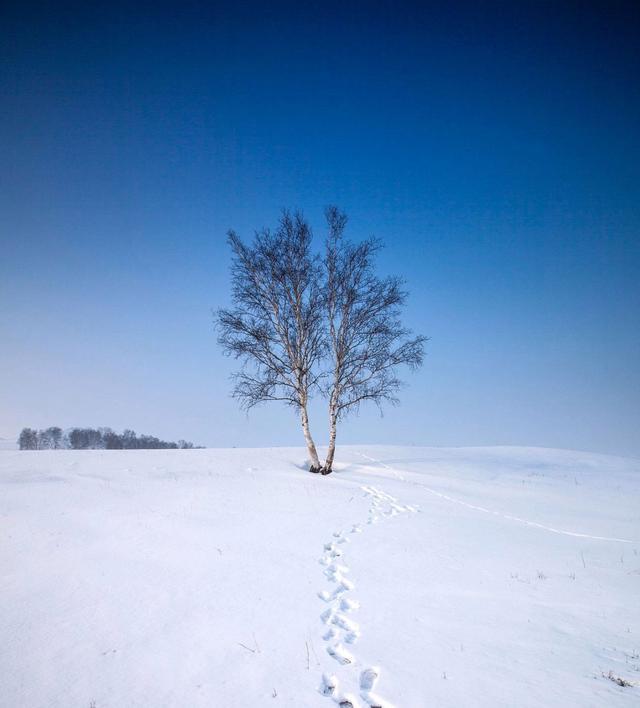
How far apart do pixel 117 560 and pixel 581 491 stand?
17.8 m

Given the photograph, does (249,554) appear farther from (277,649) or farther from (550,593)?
(550,593)

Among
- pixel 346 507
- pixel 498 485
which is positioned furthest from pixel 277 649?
pixel 498 485

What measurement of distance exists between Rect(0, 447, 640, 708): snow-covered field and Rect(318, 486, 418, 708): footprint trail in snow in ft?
0.07

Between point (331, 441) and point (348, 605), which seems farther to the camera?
point (331, 441)

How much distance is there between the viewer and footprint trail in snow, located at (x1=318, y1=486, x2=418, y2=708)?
2.93 m

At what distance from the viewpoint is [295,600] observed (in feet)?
15.3

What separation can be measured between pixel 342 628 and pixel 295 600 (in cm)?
84

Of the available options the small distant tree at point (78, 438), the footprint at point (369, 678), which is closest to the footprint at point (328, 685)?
the footprint at point (369, 678)

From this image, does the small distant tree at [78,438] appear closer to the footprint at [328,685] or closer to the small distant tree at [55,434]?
the small distant tree at [55,434]

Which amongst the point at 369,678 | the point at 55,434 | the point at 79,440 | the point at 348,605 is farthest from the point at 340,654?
the point at 55,434

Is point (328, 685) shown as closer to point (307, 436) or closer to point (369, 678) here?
point (369, 678)

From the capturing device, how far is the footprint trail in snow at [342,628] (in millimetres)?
2930

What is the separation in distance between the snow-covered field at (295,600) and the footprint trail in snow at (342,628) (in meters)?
0.02

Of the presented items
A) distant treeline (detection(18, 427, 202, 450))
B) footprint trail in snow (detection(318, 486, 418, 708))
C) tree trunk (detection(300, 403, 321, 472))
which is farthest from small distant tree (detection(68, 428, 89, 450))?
footprint trail in snow (detection(318, 486, 418, 708))
